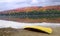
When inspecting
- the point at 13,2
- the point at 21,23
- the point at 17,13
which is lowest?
the point at 21,23

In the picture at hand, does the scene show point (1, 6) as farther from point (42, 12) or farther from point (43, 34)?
point (43, 34)

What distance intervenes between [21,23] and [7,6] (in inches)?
9.5

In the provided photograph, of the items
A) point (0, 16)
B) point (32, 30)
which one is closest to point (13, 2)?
point (0, 16)

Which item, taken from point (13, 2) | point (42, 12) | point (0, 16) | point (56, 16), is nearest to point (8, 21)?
point (0, 16)

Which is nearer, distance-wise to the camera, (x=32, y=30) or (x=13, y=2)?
(x=32, y=30)

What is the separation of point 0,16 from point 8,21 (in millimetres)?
104

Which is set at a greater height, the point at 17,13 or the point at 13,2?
the point at 13,2

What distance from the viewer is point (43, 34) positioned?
87 centimetres

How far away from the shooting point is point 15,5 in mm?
1539

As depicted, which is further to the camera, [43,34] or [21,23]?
[21,23]

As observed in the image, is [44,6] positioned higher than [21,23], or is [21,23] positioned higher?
[44,6]

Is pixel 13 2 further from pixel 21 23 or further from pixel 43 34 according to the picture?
pixel 43 34

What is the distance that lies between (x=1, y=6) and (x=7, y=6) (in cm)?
6

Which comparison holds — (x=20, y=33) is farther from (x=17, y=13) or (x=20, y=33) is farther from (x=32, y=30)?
(x=17, y=13)
